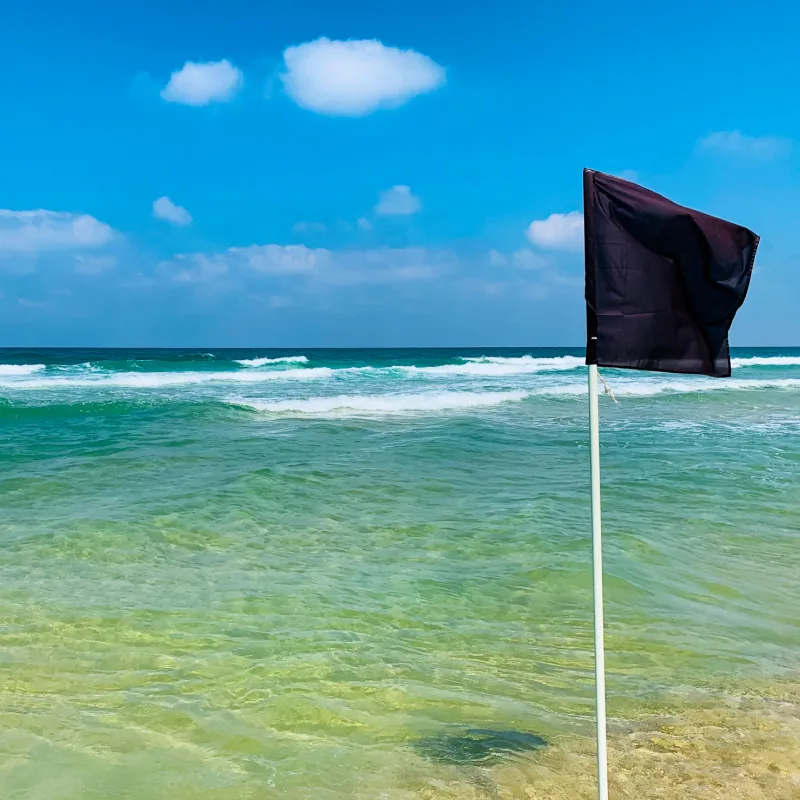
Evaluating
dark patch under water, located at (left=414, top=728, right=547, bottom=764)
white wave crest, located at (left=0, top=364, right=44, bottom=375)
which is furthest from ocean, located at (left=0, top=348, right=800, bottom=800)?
white wave crest, located at (left=0, top=364, right=44, bottom=375)

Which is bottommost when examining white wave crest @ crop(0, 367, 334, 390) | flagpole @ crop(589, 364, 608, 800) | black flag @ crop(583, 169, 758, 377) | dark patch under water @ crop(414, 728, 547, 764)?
dark patch under water @ crop(414, 728, 547, 764)

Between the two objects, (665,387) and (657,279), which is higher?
(657,279)

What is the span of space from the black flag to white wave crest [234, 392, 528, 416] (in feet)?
66.1

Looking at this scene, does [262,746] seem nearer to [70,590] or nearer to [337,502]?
[70,590]

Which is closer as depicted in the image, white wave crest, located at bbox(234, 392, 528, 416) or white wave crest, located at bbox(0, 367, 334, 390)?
white wave crest, located at bbox(234, 392, 528, 416)

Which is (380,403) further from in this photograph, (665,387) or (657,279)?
(657,279)

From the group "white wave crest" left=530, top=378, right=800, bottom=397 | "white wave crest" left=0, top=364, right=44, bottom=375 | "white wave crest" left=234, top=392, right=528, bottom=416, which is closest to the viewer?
"white wave crest" left=234, top=392, right=528, bottom=416

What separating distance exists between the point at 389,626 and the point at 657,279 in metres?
3.84

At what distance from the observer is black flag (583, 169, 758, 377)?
300 centimetres

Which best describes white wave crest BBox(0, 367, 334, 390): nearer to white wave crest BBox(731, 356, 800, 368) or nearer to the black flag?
the black flag

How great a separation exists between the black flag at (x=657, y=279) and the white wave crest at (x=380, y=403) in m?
20.1

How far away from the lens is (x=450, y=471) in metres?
12.8

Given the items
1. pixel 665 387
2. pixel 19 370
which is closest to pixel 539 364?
pixel 665 387

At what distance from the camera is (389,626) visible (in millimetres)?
5887
